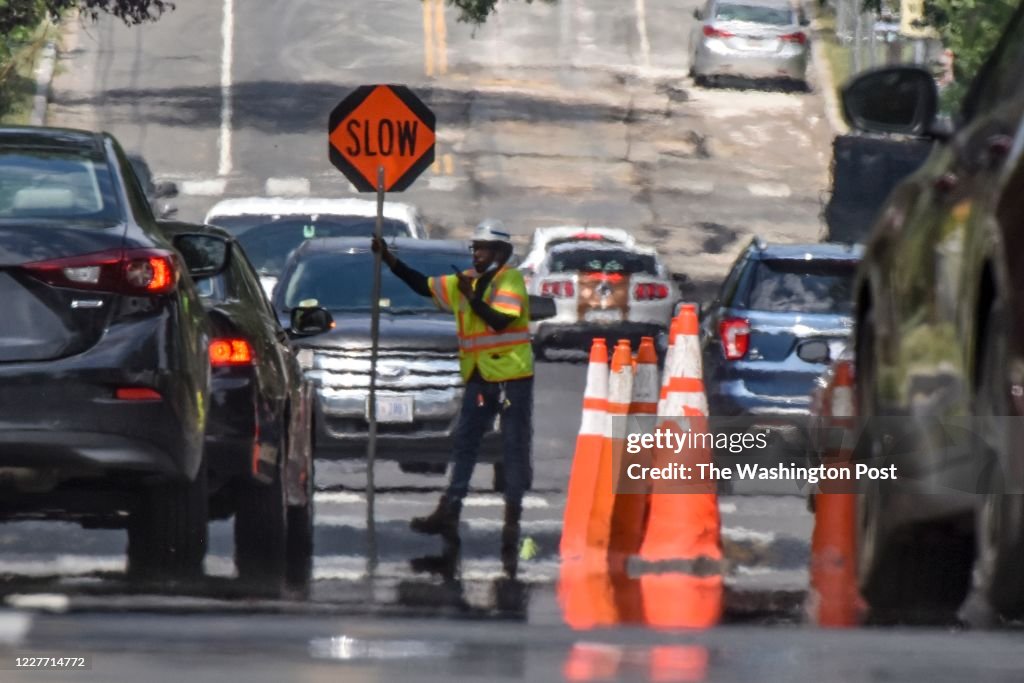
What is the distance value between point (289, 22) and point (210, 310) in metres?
48.2

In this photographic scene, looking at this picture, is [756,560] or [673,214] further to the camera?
[673,214]

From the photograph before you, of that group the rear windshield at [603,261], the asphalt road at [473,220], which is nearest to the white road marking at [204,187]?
the asphalt road at [473,220]

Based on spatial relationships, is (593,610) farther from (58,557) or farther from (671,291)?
(671,291)

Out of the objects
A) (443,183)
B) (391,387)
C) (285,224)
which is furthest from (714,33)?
(391,387)

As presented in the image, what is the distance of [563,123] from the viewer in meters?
53.4

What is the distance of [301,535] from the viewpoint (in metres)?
12.8

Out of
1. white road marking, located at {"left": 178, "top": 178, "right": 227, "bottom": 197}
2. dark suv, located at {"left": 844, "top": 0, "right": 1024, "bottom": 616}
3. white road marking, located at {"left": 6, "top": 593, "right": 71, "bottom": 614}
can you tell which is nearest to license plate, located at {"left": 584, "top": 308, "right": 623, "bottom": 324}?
white road marking, located at {"left": 6, "top": 593, "right": 71, "bottom": 614}

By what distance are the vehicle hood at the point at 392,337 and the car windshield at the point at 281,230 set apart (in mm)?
6085

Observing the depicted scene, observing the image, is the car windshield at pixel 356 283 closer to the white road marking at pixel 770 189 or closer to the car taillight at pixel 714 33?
the white road marking at pixel 770 189

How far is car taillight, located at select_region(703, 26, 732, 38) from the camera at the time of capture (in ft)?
172

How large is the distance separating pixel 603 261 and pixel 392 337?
12.2m

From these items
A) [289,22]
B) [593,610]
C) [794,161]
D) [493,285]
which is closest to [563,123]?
[794,161]

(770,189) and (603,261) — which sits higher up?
(770,189)

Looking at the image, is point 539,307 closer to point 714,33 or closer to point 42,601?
point 42,601
